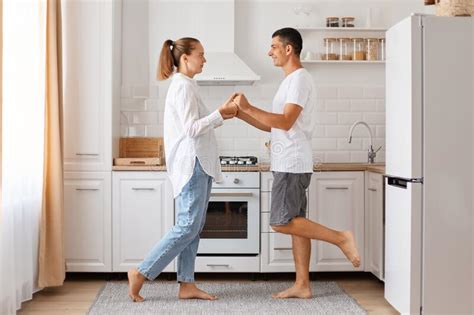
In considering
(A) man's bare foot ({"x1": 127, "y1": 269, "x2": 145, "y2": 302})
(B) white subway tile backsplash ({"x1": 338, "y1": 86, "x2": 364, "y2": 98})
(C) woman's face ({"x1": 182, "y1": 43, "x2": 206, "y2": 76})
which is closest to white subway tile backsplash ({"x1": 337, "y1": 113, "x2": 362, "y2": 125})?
(B) white subway tile backsplash ({"x1": 338, "y1": 86, "x2": 364, "y2": 98})

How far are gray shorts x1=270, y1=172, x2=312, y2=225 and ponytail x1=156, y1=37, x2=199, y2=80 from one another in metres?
0.91

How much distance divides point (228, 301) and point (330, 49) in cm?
221

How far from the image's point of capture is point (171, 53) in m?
3.98

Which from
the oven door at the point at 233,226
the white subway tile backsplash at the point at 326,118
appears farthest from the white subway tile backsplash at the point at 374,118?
the oven door at the point at 233,226

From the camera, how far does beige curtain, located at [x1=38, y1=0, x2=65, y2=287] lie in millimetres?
4145

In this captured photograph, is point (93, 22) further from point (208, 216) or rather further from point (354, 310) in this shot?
point (354, 310)

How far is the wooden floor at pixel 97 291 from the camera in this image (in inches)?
153

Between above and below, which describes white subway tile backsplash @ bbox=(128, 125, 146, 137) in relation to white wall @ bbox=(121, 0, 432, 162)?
below

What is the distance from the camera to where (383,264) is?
4.21m

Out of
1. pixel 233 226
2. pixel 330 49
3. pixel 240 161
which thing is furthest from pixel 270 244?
pixel 330 49

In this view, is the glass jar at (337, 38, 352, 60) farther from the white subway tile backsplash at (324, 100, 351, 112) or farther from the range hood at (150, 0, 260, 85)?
the range hood at (150, 0, 260, 85)

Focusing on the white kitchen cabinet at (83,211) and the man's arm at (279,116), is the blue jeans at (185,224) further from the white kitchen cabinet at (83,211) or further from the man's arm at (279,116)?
the white kitchen cabinet at (83,211)

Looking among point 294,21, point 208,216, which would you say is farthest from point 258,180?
point 294,21

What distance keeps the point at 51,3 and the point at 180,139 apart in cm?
122
